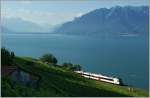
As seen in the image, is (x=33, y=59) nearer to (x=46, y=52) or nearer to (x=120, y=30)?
(x=46, y=52)

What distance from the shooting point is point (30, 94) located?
9.74 feet

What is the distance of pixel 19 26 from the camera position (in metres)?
3.53

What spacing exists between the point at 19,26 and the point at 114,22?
0.94 meters

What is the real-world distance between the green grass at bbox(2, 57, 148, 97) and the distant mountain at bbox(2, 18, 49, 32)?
0.32m

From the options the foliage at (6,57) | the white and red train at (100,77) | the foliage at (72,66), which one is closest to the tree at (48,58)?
the foliage at (72,66)

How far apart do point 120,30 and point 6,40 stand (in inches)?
48.0

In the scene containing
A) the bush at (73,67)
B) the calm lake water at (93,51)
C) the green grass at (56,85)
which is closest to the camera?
the green grass at (56,85)

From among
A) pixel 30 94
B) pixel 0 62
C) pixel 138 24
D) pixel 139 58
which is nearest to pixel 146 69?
pixel 139 58

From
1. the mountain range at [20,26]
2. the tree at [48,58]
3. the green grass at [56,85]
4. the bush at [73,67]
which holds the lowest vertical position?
the green grass at [56,85]

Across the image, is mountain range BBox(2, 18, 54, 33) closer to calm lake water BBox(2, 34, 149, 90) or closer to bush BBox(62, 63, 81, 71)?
calm lake water BBox(2, 34, 149, 90)

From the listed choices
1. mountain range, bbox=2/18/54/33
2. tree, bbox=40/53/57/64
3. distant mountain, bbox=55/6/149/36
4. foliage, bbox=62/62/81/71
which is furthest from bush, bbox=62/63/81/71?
mountain range, bbox=2/18/54/33

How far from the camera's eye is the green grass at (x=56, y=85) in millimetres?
3012

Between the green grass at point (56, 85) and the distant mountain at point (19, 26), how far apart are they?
1.06 ft

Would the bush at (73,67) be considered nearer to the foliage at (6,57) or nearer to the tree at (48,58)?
the tree at (48,58)
